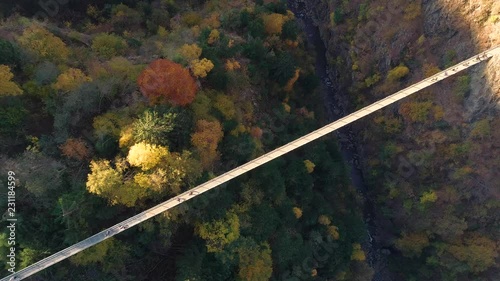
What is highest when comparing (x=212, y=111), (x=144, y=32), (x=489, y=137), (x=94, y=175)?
(x=144, y=32)


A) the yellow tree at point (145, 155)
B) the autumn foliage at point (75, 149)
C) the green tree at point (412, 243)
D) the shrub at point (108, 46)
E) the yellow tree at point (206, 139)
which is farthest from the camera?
the green tree at point (412, 243)

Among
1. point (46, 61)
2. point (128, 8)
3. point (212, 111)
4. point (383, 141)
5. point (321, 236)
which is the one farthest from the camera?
point (383, 141)

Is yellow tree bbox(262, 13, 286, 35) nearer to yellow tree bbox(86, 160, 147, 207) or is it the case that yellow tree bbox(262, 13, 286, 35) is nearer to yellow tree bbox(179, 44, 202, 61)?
yellow tree bbox(179, 44, 202, 61)

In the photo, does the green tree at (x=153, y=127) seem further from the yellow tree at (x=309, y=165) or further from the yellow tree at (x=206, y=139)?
the yellow tree at (x=309, y=165)

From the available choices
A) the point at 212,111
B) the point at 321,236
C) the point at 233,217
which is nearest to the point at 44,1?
the point at 212,111

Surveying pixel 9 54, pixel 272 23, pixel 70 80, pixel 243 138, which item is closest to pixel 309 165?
pixel 243 138

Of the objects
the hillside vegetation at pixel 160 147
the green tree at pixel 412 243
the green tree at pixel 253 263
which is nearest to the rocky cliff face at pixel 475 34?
the green tree at pixel 412 243

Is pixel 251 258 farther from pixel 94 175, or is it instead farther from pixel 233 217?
pixel 94 175
